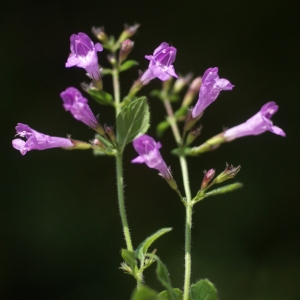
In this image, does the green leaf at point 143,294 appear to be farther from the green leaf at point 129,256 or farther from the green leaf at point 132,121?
the green leaf at point 132,121

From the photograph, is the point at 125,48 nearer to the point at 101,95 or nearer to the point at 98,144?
the point at 101,95

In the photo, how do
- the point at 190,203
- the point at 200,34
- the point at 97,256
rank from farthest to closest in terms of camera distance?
the point at 200,34
the point at 97,256
the point at 190,203

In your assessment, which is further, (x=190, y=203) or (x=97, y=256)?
(x=97, y=256)

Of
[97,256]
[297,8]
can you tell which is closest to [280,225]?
[97,256]

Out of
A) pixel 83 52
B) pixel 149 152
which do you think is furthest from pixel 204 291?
pixel 83 52

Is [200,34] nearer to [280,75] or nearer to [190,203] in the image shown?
[280,75]

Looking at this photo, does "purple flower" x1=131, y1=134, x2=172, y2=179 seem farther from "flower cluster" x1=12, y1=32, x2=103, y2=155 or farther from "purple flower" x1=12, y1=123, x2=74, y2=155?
"purple flower" x1=12, y1=123, x2=74, y2=155

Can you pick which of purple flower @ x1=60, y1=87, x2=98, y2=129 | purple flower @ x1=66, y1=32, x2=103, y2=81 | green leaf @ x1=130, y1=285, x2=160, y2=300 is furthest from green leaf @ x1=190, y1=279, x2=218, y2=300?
purple flower @ x1=66, y1=32, x2=103, y2=81
